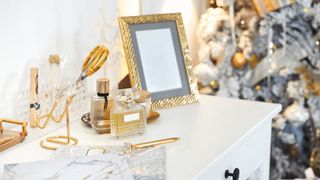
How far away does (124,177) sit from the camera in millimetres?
913

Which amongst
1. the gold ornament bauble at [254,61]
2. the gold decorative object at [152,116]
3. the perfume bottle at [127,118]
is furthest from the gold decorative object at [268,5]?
the perfume bottle at [127,118]

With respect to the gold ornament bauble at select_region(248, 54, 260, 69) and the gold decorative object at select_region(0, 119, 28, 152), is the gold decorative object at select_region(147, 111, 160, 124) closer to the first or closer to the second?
the gold decorative object at select_region(0, 119, 28, 152)

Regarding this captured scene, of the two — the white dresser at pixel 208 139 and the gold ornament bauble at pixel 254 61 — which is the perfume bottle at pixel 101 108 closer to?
the white dresser at pixel 208 139

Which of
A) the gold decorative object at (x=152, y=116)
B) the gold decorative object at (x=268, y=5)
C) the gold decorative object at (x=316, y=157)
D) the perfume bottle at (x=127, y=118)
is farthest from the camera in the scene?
the gold decorative object at (x=316, y=157)

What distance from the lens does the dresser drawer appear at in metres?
1.10

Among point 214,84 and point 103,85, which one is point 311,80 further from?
point 103,85

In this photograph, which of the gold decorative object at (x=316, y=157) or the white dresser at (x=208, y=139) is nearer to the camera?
the white dresser at (x=208, y=139)

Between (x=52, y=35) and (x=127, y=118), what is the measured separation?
0.34m

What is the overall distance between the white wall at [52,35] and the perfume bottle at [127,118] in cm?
27

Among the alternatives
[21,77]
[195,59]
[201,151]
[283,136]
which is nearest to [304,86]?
[283,136]

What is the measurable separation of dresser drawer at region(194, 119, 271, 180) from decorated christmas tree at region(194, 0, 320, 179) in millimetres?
754

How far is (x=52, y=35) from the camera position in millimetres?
1359

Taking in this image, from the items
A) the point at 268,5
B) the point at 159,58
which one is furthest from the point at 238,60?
the point at 159,58

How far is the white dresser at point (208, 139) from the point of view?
108 cm
